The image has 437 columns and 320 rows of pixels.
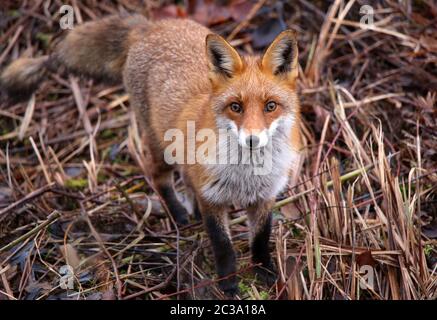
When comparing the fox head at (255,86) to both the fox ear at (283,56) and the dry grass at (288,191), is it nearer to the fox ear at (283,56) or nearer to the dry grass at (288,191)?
the fox ear at (283,56)

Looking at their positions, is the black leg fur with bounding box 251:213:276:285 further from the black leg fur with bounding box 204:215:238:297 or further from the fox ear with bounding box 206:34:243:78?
the fox ear with bounding box 206:34:243:78

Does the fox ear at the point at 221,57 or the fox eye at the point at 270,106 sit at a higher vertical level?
the fox ear at the point at 221,57

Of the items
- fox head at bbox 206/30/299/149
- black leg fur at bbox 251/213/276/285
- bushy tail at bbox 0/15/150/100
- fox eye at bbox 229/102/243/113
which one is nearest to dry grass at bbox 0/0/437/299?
black leg fur at bbox 251/213/276/285

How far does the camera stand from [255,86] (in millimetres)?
3418

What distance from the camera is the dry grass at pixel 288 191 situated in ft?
12.1

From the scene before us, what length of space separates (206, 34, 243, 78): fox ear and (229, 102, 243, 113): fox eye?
0.81ft

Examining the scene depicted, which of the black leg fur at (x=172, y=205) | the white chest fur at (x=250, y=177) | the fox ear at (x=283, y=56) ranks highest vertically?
the fox ear at (x=283, y=56)

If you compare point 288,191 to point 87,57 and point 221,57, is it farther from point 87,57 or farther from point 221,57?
point 87,57

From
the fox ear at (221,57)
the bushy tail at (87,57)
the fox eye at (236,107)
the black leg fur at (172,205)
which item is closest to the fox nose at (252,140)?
the fox eye at (236,107)

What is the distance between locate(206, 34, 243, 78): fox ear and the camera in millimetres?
3455

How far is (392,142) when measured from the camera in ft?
15.7

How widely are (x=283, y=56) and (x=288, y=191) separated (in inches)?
51.8

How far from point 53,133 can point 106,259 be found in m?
2.12
